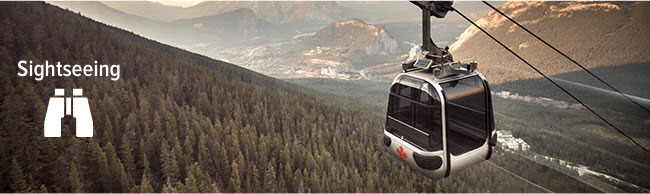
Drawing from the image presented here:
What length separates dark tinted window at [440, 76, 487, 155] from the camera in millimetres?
8391

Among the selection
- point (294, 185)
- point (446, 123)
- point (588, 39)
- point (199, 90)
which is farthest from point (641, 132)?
point (588, 39)

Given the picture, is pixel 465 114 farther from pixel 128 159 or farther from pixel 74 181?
pixel 128 159

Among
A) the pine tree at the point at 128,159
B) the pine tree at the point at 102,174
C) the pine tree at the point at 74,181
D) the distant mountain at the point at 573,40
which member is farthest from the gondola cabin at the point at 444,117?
the distant mountain at the point at 573,40

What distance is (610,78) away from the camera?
9800cm

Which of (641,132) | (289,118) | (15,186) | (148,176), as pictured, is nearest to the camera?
(15,186)

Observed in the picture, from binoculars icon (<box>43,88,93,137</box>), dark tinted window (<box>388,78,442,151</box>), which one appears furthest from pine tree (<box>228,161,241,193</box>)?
dark tinted window (<box>388,78,442,151</box>)

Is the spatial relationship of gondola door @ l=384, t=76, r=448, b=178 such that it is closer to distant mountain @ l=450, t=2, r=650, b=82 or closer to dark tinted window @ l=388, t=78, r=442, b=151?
dark tinted window @ l=388, t=78, r=442, b=151

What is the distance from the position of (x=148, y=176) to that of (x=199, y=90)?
30223mm

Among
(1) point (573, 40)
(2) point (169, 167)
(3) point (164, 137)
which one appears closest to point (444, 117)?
(2) point (169, 167)

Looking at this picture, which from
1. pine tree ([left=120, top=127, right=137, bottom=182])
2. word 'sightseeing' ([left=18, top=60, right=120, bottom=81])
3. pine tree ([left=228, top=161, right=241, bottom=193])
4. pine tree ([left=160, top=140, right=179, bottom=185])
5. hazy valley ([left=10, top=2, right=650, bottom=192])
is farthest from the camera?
word 'sightseeing' ([left=18, top=60, right=120, bottom=81])

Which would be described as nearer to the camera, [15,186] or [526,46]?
[15,186]

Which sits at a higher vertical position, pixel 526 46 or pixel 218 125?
pixel 526 46

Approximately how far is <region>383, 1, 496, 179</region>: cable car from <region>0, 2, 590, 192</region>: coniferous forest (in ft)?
24.4

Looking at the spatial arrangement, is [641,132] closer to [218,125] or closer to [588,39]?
[218,125]
